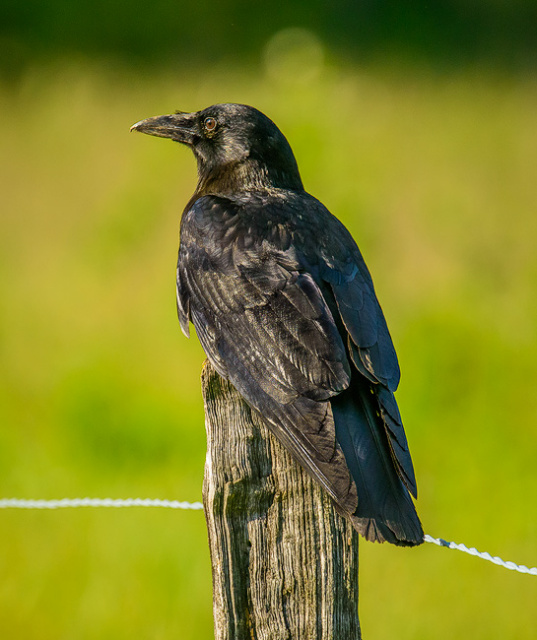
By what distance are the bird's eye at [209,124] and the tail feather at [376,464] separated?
4.83 feet

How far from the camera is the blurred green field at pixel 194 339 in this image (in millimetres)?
4105

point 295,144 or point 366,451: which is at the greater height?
point 295,144

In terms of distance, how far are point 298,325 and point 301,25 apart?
192 inches

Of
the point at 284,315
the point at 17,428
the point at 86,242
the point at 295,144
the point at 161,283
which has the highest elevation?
the point at 295,144

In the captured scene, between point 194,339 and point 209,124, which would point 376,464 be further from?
point 194,339

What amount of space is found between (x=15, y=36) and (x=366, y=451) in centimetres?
Answer: 583

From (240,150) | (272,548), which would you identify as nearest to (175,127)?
(240,150)

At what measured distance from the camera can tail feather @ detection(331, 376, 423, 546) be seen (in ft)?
6.41

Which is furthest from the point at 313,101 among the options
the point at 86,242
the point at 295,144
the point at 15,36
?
the point at 15,36

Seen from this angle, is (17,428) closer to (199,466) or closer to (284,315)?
(199,466)

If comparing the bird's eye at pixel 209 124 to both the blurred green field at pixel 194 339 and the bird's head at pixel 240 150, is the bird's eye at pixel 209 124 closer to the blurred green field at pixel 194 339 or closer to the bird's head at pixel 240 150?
the bird's head at pixel 240 150

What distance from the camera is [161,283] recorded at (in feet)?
19.1

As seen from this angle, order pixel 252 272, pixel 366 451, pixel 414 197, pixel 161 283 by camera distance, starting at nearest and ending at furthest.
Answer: pixel 366 451
pixel 252 272
pixel 161 283
pixel 414 197

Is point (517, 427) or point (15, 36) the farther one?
point (15, 36)
